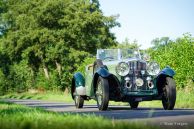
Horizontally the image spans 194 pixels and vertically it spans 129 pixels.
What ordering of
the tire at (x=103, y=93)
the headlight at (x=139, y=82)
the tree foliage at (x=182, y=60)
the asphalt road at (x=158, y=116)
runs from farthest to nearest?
the tree foliage at (x=182, y=60) → the headlight at (x=139, y=82) → the tire at (x=103, y=93) → the asphalt road at (x=158, y=116)

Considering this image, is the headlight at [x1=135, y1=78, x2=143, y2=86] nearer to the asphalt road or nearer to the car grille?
the car grille

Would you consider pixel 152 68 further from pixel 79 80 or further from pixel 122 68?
pixel 79 80

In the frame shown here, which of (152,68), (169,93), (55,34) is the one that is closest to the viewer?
(169,93)

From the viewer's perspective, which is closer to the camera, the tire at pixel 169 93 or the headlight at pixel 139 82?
the tire at pixel 169 93

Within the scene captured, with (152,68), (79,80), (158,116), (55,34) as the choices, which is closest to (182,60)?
(79,80)

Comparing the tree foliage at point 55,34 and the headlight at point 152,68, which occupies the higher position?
the tree foliage at point 55,34

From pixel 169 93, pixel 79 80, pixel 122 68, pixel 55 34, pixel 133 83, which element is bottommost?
pixel 169 93

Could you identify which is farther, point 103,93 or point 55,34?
point 55,34

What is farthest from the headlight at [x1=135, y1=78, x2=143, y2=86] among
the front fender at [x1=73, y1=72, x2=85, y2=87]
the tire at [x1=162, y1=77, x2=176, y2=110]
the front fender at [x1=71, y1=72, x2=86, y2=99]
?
the front fender at [x1=73, y1=72, x2=85, y2=87]

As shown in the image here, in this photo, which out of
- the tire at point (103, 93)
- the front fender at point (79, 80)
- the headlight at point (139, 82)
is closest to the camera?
the tire at point (103, 93)

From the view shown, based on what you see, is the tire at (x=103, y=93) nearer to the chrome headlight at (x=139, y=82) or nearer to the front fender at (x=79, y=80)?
the chrome headlight at (x=139, y=82)

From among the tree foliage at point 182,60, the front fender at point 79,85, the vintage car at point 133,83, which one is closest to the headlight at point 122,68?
the vintage car at point 133,83

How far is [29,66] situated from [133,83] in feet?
150

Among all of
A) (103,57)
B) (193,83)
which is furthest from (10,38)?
(103,57)
